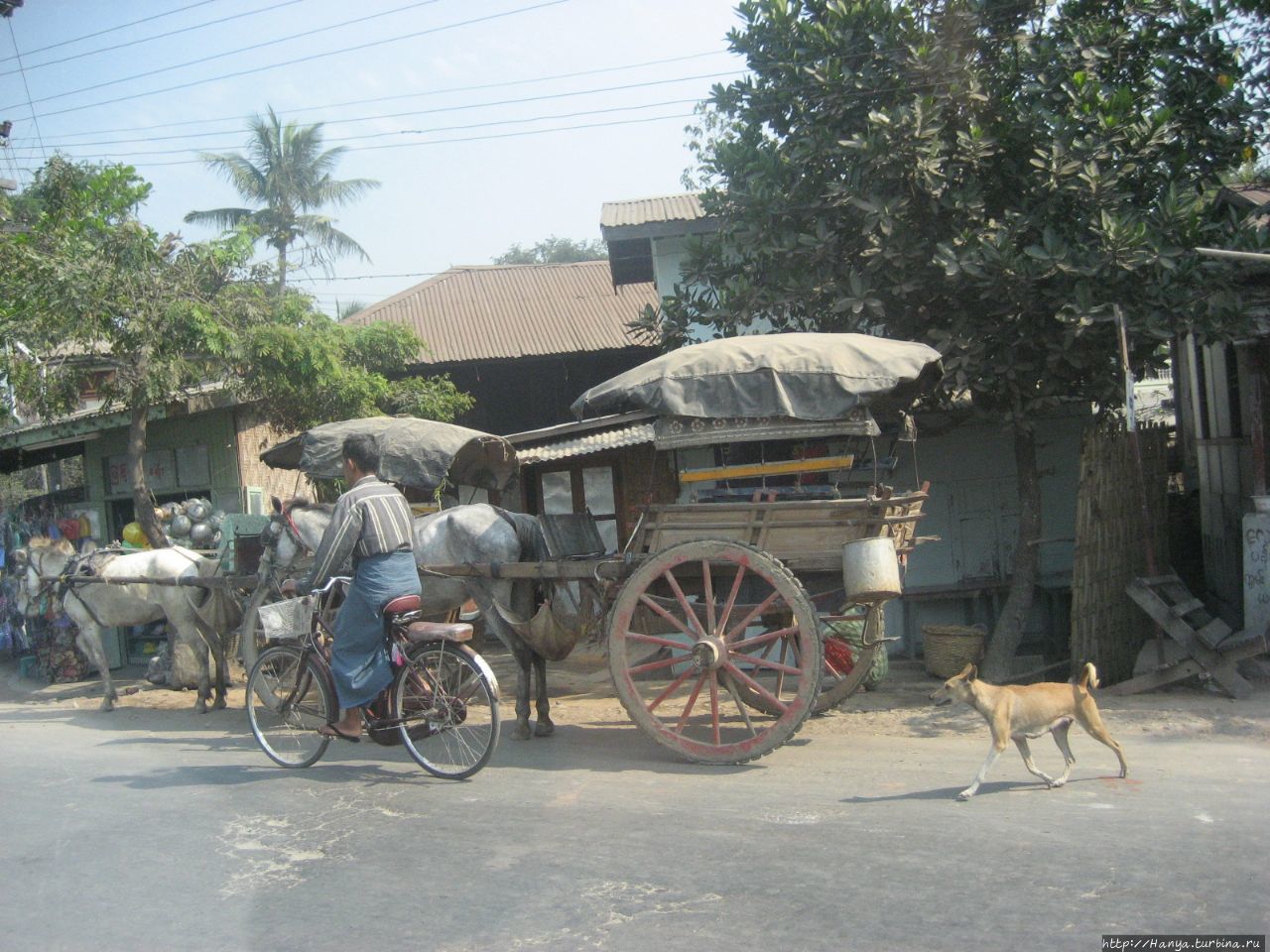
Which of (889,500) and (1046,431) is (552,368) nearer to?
(1046,431)

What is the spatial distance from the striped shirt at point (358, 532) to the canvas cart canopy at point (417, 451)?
1693mm

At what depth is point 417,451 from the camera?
8.08 metres

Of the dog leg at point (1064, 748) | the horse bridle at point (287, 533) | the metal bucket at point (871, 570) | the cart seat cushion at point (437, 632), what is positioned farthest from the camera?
the horse bridle at point (287, 533)

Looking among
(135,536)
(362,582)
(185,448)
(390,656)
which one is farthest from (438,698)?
(185,448)

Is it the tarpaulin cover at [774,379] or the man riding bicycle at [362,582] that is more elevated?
the tarpaulin cover at [774,379]

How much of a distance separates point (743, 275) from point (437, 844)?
6.64 meters

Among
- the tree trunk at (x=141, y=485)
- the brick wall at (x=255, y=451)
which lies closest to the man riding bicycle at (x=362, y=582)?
the tree trunk at (x=141, y=485)

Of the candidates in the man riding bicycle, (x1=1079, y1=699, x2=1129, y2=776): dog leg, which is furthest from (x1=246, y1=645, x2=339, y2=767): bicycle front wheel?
(x1=1079, y1=699, x2=1129, y2=776): dog leg

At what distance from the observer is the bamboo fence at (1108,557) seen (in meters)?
8.96

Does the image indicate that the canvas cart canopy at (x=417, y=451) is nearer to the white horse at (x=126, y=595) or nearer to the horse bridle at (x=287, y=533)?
the horse bridle at (x=287, y=533)

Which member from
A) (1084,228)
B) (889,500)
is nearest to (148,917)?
(889,500)

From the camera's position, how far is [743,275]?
10.2 metres

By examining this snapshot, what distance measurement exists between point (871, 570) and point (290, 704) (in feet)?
12.5

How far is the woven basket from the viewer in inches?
399
